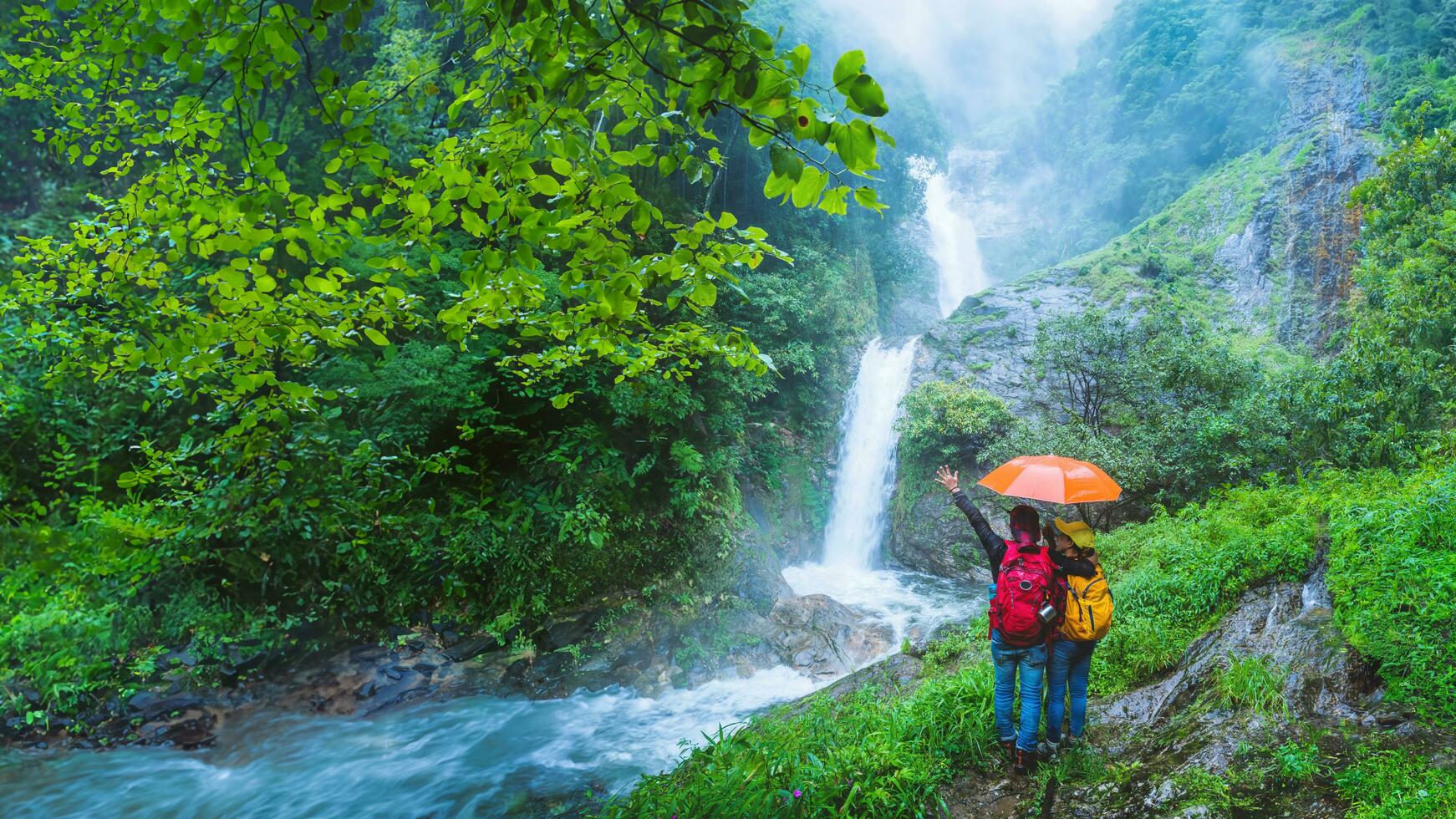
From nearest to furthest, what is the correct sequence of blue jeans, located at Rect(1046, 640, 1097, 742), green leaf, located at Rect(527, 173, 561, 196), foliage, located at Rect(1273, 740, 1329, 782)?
green leaf, located at Rect(527, 173, 561, 196) → foliage, located at Rect(1273, 740, 1329, 782) → blue jeans, located at Rect(1046, 640, 1097, 742)

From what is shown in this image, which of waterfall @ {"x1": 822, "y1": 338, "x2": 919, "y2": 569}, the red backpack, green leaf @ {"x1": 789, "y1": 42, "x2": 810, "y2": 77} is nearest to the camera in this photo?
green leaf @ {"x1": 789, "y1": 42, "x2": 810, "y2": 77}

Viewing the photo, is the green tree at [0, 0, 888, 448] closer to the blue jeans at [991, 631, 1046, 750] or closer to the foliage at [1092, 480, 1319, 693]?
the blue jeans at [991, 631, 1046, 750]

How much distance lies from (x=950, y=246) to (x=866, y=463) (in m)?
20.8

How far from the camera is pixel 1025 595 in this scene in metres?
3.44

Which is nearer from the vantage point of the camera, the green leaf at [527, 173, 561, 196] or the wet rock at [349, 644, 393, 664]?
the green leaf at [527, 173, 561, 196]

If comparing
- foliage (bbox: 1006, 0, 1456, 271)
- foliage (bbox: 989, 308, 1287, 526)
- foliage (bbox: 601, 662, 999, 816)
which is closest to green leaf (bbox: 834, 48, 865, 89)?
foliage (bbox: 601, 662, 999, 816)

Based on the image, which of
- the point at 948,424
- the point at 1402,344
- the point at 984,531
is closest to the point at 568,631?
the point at 984,531

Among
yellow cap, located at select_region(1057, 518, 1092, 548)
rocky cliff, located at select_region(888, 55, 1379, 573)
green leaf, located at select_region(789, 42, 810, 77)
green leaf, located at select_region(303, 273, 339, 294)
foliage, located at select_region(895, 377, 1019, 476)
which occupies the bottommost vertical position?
yellow cap, located at select_region(1057, 518, 1092, 548)

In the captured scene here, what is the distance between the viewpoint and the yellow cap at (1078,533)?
3.53 m

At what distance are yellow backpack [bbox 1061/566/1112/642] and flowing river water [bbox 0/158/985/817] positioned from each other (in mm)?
2207

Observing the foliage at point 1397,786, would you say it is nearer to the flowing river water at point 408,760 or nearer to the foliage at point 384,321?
the flowing river water at point 408,760

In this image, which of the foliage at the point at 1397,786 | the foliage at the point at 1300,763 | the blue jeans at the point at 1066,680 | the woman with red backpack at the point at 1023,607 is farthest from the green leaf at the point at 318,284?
the foliage at the point at 1300,763

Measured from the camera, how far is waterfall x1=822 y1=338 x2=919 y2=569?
44.1 feet

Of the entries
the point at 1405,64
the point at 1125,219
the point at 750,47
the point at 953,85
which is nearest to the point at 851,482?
the point at 750,47
